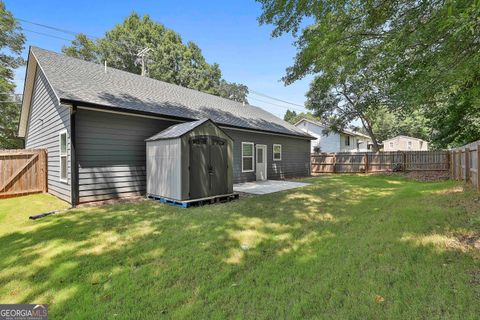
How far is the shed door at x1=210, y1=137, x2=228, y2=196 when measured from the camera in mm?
7023

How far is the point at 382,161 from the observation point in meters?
17.3

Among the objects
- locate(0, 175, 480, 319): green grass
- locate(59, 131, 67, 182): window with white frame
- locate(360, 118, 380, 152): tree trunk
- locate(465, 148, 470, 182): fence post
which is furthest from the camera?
locate(360, 118, 380, 152): tree trunk

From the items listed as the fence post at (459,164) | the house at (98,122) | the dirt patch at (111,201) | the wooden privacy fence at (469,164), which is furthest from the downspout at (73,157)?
the fence post at (459,164)

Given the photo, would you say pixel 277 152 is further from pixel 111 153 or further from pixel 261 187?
pixel 111 153

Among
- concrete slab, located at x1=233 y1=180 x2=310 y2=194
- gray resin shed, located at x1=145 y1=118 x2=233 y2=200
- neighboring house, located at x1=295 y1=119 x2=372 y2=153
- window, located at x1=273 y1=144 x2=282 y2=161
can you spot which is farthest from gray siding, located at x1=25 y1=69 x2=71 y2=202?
neighboring house, located at x1=295 y1=119 x2=372 y2=153

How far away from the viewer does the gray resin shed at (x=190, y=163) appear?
639 centimetres

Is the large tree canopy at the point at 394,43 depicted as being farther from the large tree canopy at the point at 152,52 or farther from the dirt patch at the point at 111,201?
the large tree canopy at the point at 152,52

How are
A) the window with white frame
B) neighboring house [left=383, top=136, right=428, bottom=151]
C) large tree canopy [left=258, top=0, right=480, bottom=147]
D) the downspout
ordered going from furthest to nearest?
neighboring house [left=383, top=136, right=428, bottom=151] < the window with white frame < the downspout < large tree canopy [left=258, top=0, right=480, bottom=147]

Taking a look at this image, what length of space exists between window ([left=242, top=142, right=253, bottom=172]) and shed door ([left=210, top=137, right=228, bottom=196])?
409cm

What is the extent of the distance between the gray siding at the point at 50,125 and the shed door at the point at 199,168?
3450mm

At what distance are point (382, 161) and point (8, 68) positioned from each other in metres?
29.2

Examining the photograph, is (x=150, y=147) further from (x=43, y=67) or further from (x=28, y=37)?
(x=28, y=37)

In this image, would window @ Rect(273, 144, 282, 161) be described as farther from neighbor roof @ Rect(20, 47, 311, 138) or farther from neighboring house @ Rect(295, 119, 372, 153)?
neighboring house @ Rect(295, 119, 372, 153)

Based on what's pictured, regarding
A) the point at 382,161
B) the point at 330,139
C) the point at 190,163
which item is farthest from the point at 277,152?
the point at 330,139
